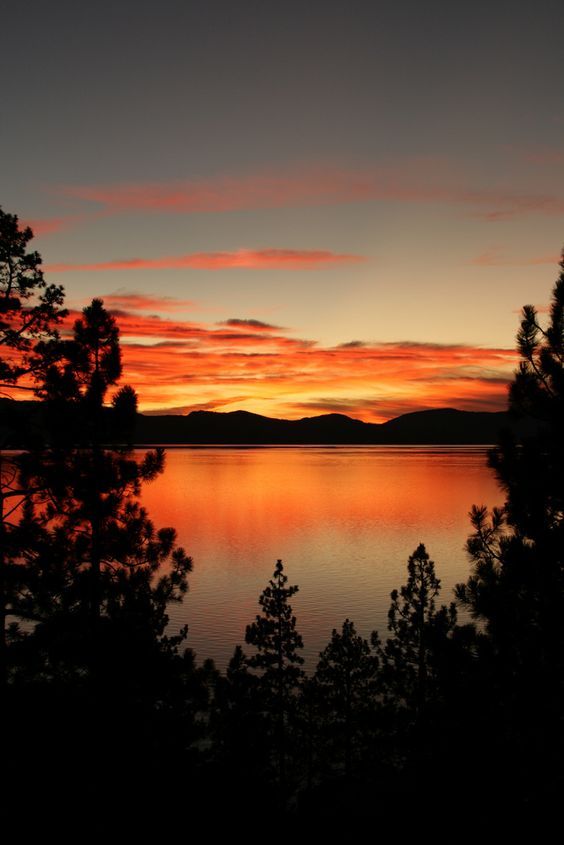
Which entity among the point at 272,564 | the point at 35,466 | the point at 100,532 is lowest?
the point at 272,564

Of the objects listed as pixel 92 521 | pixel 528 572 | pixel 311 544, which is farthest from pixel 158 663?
pixel 311 544

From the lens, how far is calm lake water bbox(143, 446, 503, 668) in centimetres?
5109

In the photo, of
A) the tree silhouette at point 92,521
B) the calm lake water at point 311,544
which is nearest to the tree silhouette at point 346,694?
the calm lake water at point 311,544

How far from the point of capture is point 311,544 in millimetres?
85875

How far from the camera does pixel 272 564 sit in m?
73.8

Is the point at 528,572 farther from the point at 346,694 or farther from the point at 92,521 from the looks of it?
the point at 346,694

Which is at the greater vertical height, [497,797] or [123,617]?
[123,617]

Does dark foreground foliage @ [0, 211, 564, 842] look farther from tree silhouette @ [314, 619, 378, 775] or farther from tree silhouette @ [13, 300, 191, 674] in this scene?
tree silhouette @ [314, 619, 378, 775]

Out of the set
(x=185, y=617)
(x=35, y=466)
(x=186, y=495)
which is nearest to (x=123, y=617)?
(x=35, y=466)

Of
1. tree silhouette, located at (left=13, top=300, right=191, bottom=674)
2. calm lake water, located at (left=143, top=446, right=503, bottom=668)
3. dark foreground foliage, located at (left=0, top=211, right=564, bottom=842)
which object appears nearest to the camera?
dark foreground foliage, located at (left=0, top=211, right=564, bottom=842)

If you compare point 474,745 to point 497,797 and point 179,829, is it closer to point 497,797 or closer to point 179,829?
point 497,797

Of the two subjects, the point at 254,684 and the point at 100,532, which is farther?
the point at 254,684

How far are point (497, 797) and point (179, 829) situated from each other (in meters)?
5.40

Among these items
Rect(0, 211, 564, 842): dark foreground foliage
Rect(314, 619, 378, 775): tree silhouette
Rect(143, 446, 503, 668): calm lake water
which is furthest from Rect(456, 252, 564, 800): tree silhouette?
Rect(143, 446, 503, 668): calm lake water
